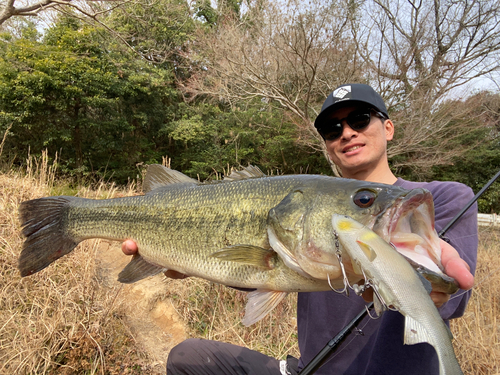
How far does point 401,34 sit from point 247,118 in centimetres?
1184

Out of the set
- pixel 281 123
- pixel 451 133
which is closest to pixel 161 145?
pixel 281 123

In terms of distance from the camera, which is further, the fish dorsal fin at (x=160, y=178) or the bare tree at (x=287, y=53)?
the bare tree at (x=287, y=53)

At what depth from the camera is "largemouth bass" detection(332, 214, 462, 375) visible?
0.84 meters

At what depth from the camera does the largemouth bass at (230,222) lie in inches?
54.4

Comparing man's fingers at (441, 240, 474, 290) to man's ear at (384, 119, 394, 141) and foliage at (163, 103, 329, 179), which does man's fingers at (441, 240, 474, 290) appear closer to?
man's ear at (384, 119, 394, 141)

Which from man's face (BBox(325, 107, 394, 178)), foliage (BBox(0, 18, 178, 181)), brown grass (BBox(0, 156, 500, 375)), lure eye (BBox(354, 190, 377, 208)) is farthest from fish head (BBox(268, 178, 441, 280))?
foliage (BBox(0, 18, 178, 181))

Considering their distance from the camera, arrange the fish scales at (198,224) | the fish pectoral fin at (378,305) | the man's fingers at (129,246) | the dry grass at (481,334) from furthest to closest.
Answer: the dry grass at (481,334)
the man's fingers at (129,246)
the fish scales at (198,224)
the fish pectoral fin at (378,305)

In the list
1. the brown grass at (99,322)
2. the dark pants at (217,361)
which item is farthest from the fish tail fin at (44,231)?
the brown grass at (99,322)

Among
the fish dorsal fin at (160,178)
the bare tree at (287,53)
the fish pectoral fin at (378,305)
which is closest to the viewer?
the fish pectoral fin at (378,305)

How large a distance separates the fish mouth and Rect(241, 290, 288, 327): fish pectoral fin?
0.73 meters

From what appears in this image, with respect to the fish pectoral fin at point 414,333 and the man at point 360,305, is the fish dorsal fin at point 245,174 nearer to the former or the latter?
the man at point 360,305

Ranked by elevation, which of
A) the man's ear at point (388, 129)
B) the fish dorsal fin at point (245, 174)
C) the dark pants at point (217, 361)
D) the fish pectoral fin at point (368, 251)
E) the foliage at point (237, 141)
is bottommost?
the dark pants at point (217, 361)

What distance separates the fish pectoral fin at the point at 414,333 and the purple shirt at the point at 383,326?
31.3 inches

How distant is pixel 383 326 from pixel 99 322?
11.4ft
